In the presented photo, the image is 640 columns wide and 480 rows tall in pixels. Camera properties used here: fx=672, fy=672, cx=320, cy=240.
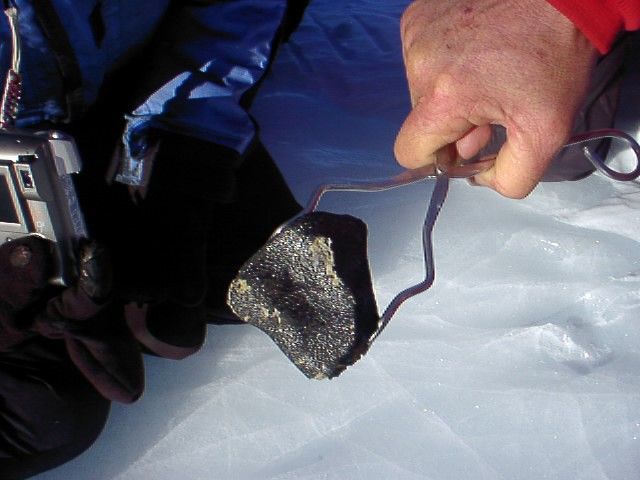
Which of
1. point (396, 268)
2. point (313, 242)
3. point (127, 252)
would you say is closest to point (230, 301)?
point (313, 242)

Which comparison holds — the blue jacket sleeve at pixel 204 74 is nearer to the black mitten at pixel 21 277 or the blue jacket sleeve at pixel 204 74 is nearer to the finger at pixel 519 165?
the black mitten at pixel 21 277

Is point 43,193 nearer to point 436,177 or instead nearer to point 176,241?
point 176,241

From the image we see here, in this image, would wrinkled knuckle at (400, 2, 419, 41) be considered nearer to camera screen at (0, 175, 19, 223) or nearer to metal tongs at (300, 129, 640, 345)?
metal tongs at (300, 129, 640, 345)

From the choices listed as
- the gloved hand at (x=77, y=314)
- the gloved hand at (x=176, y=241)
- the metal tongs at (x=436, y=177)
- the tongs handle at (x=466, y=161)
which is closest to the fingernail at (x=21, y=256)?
the gloved hand at (x=77, y=314)

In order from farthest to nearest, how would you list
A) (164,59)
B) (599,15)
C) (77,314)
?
(164,59) → (77,314) → (599,15)

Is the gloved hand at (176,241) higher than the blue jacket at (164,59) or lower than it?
lower

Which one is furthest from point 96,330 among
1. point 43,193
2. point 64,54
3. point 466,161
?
point 466,161
